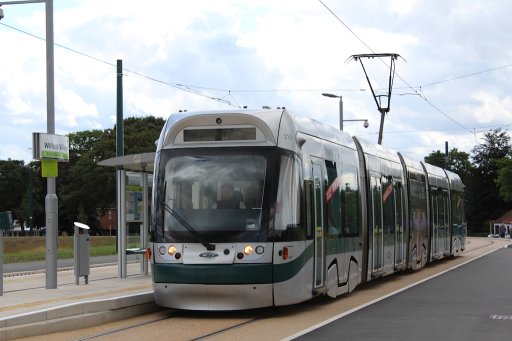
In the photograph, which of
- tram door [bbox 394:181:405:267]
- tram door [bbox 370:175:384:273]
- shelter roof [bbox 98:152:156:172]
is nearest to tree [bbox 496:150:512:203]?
tram door [bbox 394:181:405:267]

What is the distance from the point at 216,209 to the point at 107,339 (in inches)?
118

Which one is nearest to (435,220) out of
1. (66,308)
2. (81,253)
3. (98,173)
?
(81,253)

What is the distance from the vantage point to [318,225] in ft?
48.0

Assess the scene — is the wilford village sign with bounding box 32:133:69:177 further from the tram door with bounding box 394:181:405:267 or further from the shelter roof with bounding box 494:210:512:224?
the shelter roof with bounding box 494:210:512:224

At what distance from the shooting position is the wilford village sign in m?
16.7

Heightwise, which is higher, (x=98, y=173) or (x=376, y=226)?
(x=98, y=173)

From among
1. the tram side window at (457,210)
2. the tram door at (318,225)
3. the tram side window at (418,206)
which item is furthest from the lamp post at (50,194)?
the tram side window at (457,210)

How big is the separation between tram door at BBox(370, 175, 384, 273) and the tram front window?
19.9 feet

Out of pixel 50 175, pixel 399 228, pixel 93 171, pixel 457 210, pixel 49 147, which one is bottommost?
pixel 399 228

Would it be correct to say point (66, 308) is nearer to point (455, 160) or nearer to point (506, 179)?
point (506, 179)

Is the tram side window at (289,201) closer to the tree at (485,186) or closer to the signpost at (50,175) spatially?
the signpost at (50,175)

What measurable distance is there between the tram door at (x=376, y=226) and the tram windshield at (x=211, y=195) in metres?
6.03

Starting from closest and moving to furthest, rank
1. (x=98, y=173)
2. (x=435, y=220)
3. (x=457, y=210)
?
(x=435, y=220) < (x=457, y=210) < (x=98, y=173)

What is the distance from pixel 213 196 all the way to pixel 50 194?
203 inches
